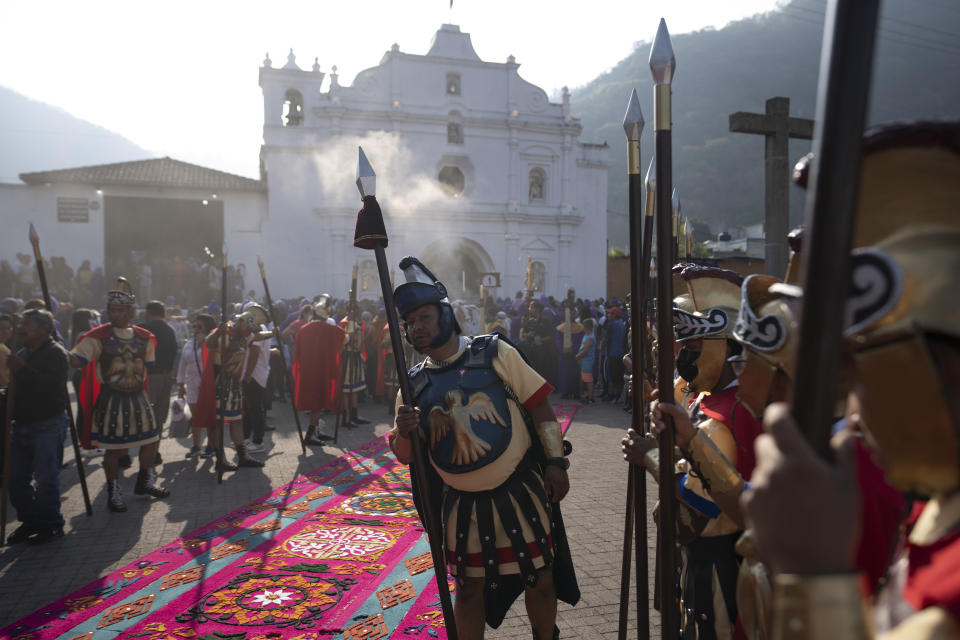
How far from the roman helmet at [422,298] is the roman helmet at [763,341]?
1.60 metres

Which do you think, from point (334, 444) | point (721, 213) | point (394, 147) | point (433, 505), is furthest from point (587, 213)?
point (721, 213)

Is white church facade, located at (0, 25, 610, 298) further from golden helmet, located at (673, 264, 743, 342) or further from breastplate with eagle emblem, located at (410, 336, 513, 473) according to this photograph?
golden helmet, located at (673, 264, 743, 342)

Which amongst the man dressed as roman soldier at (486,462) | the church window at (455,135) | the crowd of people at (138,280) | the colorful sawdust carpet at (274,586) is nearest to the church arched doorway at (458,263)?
the church window at (455,135)

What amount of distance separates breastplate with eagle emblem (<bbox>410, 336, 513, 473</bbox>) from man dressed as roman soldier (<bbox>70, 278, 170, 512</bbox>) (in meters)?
4.56

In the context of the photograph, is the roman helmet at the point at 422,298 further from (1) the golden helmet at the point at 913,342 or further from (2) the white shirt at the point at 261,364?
(2) the white shirt at the point at 261,364

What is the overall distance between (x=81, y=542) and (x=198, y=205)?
88.7 feet

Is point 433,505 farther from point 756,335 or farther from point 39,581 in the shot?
point 39,581

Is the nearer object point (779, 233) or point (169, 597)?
point (169, 597)

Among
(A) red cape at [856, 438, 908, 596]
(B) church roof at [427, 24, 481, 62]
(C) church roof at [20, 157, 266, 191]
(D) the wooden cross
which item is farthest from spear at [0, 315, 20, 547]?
(B) church roof at [427, 24, 481, 62]

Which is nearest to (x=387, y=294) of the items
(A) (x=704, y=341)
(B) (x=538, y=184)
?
(A) (x=704, y=341)

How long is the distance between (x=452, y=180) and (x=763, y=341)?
33.5 metres

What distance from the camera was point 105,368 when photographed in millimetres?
6449

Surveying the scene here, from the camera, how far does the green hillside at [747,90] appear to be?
76.0m

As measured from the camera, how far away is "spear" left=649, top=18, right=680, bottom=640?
1.91m
